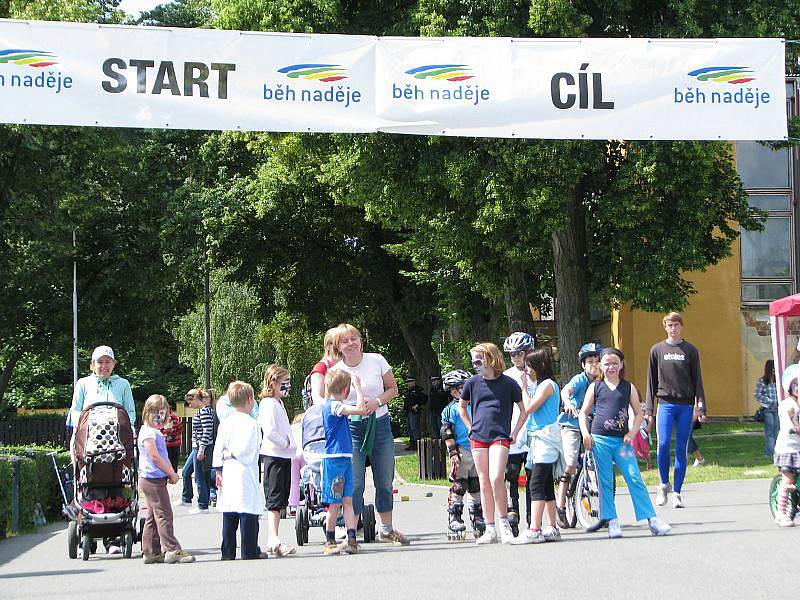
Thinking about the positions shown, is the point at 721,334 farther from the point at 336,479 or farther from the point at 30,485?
the point at 336,479

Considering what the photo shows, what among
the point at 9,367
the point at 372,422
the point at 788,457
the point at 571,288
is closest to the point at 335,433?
the point at 372,422

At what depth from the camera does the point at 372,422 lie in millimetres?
11633

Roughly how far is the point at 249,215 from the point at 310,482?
2709cm

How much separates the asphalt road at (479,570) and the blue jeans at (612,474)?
0.26 meters

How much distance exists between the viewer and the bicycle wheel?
41.4ft

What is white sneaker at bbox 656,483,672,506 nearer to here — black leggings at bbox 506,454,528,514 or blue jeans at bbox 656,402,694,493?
blue jeans at bbox 656,402,694,493

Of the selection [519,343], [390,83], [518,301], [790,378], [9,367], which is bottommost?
[790,378]

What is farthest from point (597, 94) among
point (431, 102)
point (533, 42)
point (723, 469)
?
point (723, 469)

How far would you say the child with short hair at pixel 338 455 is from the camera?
35.9 ft

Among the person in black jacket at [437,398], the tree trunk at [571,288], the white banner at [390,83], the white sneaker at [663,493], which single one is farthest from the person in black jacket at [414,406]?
the white banner at [390,83]

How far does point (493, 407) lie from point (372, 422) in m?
1.18

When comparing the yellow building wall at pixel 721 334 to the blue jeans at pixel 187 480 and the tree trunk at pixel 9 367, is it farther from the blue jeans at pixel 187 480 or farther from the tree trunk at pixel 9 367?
the blue jeans at pixel 187 480

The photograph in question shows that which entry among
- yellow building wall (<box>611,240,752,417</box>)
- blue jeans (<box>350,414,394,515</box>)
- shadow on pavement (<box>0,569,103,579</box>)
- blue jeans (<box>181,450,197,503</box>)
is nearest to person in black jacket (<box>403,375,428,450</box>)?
yellow building wall (<box>611,240,752,417</box>)

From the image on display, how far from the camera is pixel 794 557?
30.6 ft
